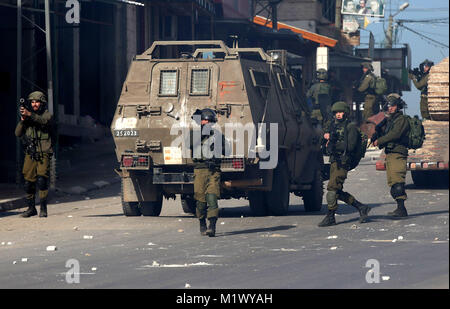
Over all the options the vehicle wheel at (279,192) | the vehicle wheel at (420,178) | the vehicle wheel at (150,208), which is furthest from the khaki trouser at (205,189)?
the vehicle wheel at (420,178)

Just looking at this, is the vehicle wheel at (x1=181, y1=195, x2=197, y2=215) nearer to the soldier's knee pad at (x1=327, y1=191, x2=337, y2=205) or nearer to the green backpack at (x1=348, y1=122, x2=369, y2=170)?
the soldier's knee pad at (x1=327, y1=191, x2=337, y2=205)

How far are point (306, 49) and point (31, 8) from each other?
83.8ft

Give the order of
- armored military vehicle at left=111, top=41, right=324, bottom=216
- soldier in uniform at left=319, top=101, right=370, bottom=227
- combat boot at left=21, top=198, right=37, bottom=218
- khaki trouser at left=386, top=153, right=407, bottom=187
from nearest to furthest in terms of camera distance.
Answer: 1. soldier in uniform at left=319, top=101, right=370, bottom=227
2. khaki trouser at left=386, top=153, right=407, bottom=187
3. armored military vehicle at left=111, top=41, right=324, bottom=216
4. combat boot at left=21, top=198, right=37, bottom=218

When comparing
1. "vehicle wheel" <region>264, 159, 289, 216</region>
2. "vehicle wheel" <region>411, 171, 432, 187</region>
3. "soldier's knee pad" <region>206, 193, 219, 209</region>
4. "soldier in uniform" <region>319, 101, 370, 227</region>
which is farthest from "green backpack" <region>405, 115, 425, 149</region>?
"vehicle wheel" <region>411, 171, 432, 187</region>

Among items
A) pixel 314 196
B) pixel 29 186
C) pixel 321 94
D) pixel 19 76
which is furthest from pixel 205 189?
pixel 321 94

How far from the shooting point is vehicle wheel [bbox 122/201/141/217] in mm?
15820

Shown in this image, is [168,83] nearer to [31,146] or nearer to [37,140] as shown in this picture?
[37,140]

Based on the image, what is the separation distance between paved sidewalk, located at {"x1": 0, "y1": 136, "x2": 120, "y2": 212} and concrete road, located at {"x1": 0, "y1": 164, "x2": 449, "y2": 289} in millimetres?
2164

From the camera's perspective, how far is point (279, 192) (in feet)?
50.8

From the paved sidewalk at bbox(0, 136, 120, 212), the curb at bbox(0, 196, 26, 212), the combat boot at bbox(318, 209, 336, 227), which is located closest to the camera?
the combat boot at bbox(318, 209, 336, 227)

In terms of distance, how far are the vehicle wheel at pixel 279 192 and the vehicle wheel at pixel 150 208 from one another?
5.59ft

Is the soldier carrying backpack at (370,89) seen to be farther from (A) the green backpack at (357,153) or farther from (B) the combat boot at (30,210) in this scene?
(B) the combat boot at (30,210)

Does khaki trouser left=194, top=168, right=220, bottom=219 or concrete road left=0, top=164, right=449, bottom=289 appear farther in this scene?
khaki trouser left=194, top=168, right=220, bottom=219

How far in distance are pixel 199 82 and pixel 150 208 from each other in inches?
80.5
